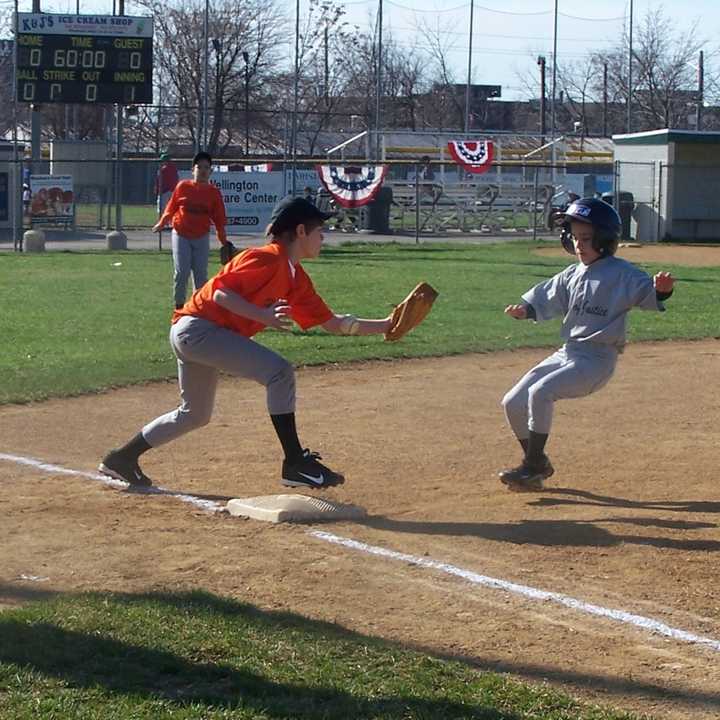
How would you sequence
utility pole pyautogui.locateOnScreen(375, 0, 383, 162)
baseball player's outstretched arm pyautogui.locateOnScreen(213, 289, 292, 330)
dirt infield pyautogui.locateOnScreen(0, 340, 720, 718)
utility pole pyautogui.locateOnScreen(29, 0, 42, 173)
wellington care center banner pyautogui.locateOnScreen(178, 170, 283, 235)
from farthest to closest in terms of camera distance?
utility pole pyautogui.locateOnScreen(375, 0, 383, 162) < utility pole pyautogui.locateOnScreen(29, 0, 42, 173) < wellington care center banner pyautogui.locateOnScreen(178, 170, 283, 235) < baseball player's outstretched arm pyautogui.locateOnScreen(213, 289, 292, 330) < dirt infield pyautogui.locateOnScreen(0, 340, 720, 718)

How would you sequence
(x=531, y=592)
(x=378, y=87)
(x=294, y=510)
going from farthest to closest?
(x=378, y=87) → (x=294, y=510) → (x=531, y=592)

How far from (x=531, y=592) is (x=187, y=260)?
1025 cm

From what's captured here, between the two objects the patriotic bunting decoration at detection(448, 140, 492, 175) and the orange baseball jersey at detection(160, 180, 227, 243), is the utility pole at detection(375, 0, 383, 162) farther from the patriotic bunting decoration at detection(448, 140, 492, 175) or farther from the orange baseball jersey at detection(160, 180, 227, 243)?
the orange baseball jersey at detection(160, 180, 227, 243)

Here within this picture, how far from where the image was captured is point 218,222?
15125 millimetres

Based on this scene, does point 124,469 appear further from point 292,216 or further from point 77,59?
point 77,59

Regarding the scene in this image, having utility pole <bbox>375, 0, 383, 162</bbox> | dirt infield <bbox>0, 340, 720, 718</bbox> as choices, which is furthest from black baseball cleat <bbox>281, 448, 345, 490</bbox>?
utility pole <bbox>375, 0, 383, 162</bbox>

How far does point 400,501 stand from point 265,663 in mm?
2863

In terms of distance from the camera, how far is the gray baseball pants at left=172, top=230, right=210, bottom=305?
597 inches

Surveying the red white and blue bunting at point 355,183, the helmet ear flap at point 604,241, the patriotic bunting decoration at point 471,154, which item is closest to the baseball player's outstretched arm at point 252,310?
the helmet ear flap at point 604,241

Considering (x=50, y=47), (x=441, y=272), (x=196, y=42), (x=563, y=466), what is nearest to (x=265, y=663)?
(x=563, y=466)

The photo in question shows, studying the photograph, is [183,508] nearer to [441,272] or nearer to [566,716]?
[566,716]

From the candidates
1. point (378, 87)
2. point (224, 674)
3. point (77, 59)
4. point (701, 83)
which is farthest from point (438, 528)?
point (701, 83)

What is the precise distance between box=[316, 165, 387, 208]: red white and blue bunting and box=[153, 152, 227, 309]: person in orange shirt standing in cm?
1627

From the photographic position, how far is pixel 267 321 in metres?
6.70
